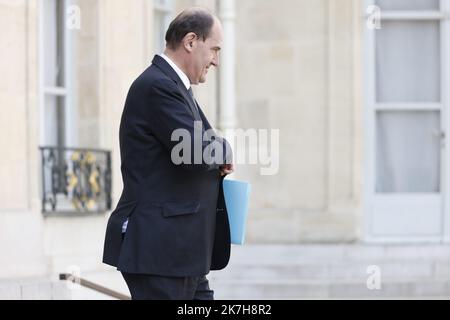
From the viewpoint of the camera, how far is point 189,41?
479 centimetres

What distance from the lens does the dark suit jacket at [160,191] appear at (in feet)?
15.2

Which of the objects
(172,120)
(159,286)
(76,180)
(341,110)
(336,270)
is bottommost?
(336,270)

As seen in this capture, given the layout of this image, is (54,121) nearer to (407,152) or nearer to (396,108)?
(396,108)

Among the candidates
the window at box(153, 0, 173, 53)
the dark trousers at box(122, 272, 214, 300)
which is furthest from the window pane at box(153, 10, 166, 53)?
the dark trousers at box(122, 272, 214, 300)

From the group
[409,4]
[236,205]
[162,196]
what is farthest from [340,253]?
[162,196]

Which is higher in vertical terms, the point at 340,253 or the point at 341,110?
the point at 341,110

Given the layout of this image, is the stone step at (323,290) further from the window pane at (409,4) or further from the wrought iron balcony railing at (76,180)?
the window pane at (409,4)

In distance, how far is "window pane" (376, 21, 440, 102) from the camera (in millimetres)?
13352

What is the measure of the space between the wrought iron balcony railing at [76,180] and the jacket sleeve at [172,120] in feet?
17.0

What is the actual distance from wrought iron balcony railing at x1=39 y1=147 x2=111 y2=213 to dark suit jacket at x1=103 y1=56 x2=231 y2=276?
16.7 feet

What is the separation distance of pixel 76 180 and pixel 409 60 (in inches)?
183

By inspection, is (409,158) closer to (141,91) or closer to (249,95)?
(249,95)

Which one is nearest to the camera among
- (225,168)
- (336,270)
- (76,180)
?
(225,168)
